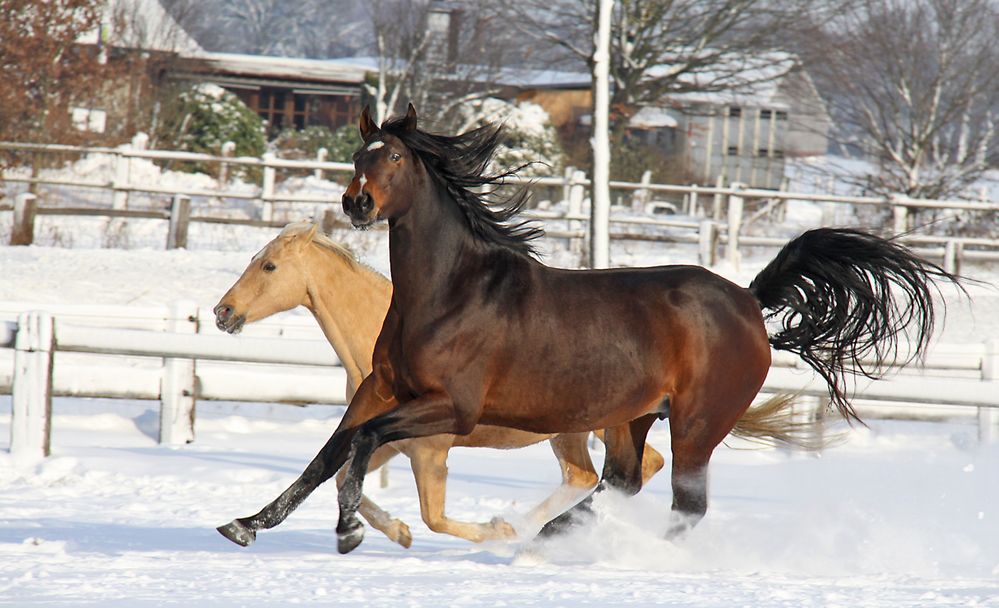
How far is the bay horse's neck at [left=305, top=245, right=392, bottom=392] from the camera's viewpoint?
5.36 m

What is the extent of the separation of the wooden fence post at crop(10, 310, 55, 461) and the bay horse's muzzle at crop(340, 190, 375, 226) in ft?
12.1

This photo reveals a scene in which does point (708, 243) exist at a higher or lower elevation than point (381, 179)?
lower

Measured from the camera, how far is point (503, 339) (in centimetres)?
449

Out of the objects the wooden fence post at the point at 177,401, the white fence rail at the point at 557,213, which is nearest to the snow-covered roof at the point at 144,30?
the white fence rail at the point at 557,213

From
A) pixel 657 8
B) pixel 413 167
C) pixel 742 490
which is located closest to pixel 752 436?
pixel 742 490

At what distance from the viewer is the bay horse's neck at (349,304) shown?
5363mm

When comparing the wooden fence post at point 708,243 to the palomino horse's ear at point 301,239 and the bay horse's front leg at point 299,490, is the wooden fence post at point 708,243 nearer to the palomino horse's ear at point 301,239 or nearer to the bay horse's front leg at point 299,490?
the palomino horse's ear at point 301,239

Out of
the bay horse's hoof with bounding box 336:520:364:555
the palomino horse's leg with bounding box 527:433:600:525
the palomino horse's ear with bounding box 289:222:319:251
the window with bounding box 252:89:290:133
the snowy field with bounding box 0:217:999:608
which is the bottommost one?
the snowy field with bounding box 0:217:999:608

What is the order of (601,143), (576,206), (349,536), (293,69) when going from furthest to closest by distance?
(293,69) → (576,206) → (601,143) → (349,536)

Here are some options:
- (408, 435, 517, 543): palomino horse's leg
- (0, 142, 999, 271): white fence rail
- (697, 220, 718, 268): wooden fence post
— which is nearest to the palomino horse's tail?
(408, 435, 517, 543): palomino horse's leg

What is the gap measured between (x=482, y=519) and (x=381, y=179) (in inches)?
90.5

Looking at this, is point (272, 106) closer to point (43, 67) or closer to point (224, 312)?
point (43, 67)

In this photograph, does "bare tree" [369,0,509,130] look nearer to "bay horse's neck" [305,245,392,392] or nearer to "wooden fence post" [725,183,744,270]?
"wooden fence post" [725,183,744,270]

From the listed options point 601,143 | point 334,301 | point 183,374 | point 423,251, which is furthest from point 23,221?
point 423,251
